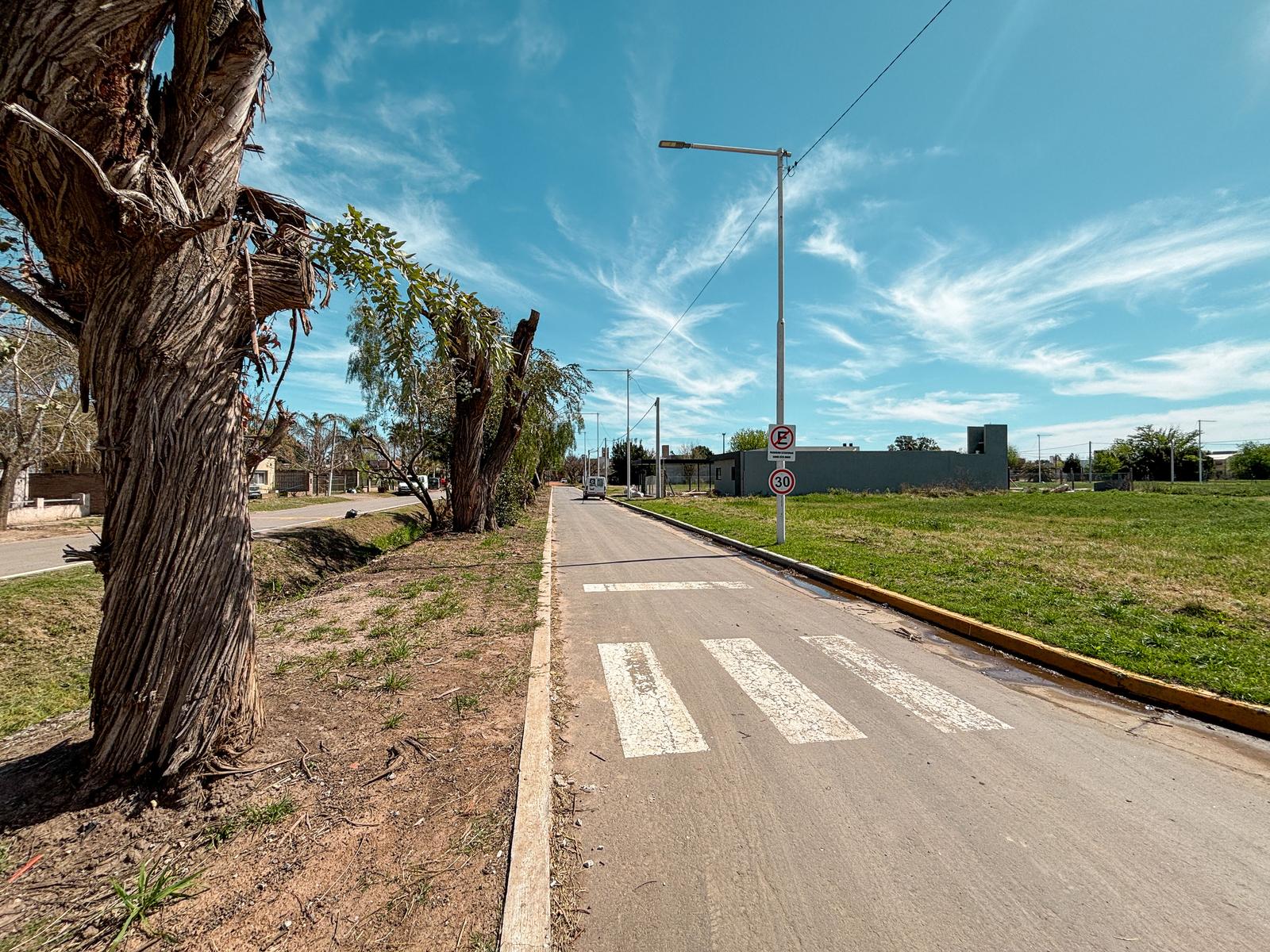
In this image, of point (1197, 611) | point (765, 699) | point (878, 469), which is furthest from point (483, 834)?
point (878, 469)

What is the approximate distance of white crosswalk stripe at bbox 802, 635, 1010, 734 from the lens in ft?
12.9

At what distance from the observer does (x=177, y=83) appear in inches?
104

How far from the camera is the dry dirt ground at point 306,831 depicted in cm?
201

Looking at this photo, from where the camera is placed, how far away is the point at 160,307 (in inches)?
100

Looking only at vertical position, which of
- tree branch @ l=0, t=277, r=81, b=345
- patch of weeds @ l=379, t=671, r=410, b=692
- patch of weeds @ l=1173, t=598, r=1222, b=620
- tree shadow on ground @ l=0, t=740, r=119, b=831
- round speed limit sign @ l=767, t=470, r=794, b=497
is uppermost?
tree branch @ l=0, t=277, r=81, b=345

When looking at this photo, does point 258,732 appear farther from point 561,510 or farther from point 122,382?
point 561,510

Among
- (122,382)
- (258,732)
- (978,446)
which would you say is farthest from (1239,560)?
(978,446)

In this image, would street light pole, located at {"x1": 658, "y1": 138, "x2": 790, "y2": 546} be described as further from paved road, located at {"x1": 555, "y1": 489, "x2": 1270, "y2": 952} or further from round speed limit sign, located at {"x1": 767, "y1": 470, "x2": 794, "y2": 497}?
paved road, located at {"x1": 555, "y1": 489, "x2": 1270, "y2": 952}

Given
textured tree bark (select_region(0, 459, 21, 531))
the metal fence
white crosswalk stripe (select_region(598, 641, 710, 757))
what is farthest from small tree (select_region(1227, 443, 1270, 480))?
textured tree bark (select_region(0, 459, 21, 531))

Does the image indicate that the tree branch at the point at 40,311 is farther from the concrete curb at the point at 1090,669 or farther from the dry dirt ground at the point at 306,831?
the concrete curb at the point at 1090,669

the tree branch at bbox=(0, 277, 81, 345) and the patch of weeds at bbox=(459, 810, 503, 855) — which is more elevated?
the tree branch at bbox=(0, 277, 81, 345)

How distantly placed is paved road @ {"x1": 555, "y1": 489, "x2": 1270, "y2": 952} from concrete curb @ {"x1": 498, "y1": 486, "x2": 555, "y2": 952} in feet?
0.54

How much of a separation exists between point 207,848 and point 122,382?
79.6 inches

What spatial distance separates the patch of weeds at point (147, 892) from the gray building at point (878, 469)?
36.3 meters
